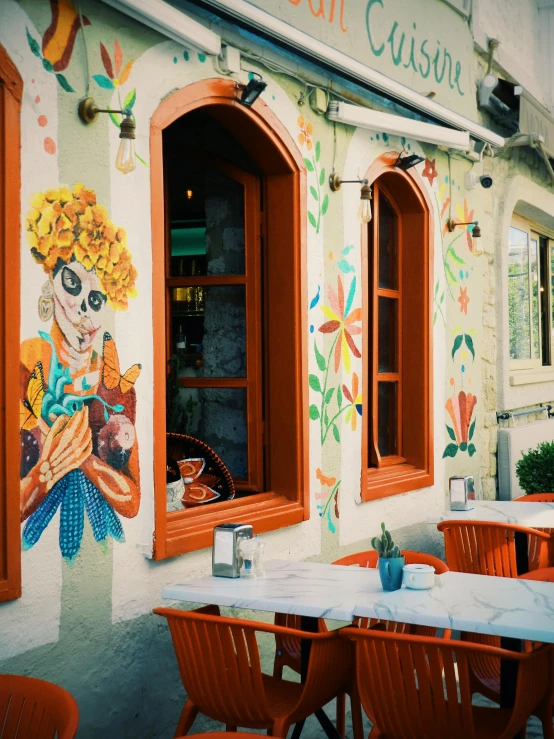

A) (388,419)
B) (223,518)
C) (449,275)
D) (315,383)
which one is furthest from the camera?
(449,275)

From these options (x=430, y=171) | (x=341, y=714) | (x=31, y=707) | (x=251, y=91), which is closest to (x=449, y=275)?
(x=430, y=171)

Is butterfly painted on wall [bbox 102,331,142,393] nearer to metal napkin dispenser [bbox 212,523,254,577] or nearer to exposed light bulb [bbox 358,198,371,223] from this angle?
metal napkin dispenser [bbox 212,523,254,577]

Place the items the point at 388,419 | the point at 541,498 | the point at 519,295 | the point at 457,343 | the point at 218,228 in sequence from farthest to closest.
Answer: the point at 519,295 < the point at 457,343 < the point at 388,419 < the point at 541,498 < the point at 218,228

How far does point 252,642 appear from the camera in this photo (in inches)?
119

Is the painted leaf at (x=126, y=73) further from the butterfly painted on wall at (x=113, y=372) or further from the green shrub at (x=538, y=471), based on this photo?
the green shrub at (x=538, y=471)

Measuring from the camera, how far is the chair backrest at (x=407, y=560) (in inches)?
156

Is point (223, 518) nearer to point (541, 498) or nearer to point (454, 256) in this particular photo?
point (541, 498)

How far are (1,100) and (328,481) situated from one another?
2785mm

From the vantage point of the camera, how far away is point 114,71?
3.65 meters

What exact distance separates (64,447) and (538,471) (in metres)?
4.40

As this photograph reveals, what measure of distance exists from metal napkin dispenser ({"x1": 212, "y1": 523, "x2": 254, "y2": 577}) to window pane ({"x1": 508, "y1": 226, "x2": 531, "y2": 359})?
17.8 ft

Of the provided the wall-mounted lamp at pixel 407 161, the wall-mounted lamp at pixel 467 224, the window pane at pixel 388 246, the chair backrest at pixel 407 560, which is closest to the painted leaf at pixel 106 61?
the chair backrest at pixel 407 560

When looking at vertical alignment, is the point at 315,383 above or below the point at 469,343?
below

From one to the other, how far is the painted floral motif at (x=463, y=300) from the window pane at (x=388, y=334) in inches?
27.1
